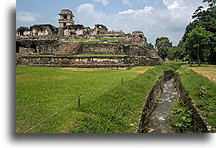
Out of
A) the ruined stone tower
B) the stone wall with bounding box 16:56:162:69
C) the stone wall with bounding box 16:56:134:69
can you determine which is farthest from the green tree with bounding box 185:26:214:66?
the ruined stone tower

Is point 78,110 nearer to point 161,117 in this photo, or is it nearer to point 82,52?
point 161,117

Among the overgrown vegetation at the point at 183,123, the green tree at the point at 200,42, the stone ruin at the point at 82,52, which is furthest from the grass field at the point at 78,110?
the green tree at the point at 200,42

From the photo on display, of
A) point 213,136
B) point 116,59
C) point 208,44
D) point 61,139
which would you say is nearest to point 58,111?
point 61,139

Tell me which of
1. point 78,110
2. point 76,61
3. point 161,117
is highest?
point 76,61

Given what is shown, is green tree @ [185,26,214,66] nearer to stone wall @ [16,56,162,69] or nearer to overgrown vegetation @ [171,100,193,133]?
stone wall @ [16,56,162,69]

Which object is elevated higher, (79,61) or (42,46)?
(42,46)

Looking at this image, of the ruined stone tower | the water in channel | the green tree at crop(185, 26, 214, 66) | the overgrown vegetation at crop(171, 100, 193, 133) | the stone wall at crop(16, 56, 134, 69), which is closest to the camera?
the overgrown vegetation at crop(171, 100, 193, 133)

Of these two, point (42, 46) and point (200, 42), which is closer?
point (42, 46)

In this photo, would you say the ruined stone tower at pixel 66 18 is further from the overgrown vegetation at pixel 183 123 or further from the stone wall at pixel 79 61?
the overgrown vegetation at pixel 183 123

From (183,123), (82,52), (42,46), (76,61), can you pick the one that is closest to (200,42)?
(82,52)

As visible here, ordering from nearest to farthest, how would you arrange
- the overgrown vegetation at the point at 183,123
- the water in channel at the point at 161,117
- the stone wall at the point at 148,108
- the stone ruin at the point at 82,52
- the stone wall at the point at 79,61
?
the stone wall at the point at 148,108 → the overgrown vegetation at the point at 183,123 → the water in channel at the point at 161,117 → the stone wall at the point at 79,61 → the stone ruin at the point at 82,52

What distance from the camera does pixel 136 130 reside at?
16.3 ft

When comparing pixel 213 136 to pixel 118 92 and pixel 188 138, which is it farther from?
pixel 118 92

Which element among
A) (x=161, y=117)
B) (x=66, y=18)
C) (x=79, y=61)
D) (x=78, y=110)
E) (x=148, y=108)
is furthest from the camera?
(x=66, y=18)
